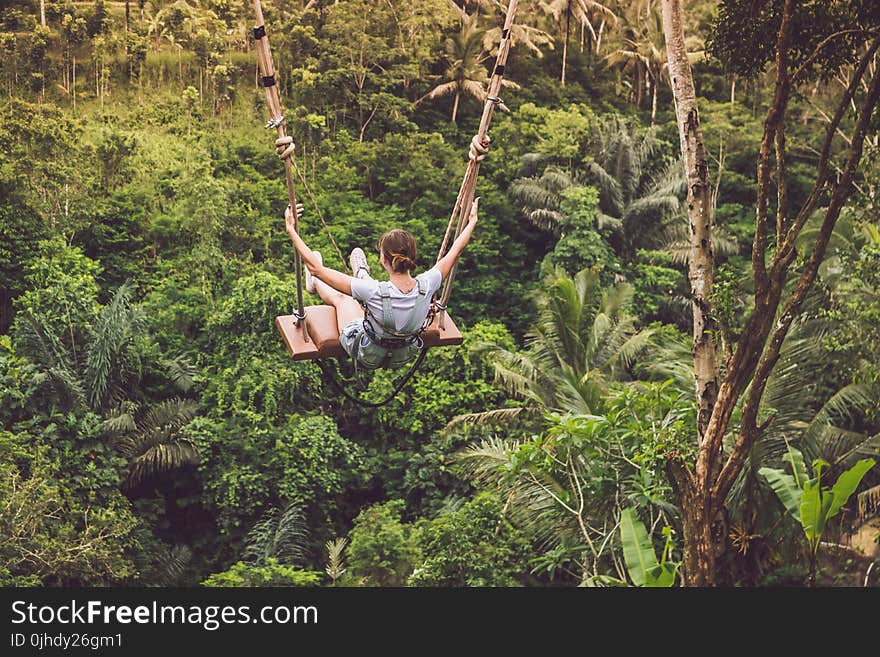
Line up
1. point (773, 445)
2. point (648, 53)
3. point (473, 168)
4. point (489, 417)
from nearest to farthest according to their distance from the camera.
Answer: point (473, 168) < point (773, 445) < point (489, 417) < point (648, 53)

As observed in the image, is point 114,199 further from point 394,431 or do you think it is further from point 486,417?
point 486,417

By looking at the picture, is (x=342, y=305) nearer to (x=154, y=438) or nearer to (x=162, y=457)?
(x=162, y=457)

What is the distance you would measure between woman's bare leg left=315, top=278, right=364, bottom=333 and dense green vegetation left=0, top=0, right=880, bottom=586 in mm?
2210

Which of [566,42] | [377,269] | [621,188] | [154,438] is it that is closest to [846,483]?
[154,438]

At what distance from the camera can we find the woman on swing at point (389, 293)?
11.3ft

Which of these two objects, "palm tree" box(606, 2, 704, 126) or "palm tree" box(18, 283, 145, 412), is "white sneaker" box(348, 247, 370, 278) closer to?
"palm tree" box(18, 283, 145, 412)

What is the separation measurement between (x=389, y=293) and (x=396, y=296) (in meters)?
0.03

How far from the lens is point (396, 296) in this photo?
3.51 metres

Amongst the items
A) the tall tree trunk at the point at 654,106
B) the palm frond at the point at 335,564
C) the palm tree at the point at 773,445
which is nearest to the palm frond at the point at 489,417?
the palm frond at the point at 335,564

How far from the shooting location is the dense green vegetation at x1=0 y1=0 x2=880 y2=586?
295 inches

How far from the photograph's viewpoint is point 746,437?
539 cm

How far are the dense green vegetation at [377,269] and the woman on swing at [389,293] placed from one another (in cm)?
218

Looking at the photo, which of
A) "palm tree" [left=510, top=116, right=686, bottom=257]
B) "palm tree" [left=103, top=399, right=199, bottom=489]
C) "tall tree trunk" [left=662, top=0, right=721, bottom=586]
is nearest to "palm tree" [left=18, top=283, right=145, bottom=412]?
"palm tree" [left=103, top=399, right=199, bottom=489]

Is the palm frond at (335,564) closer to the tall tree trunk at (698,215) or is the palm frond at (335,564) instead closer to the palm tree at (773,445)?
the palm tree at (773,445)
